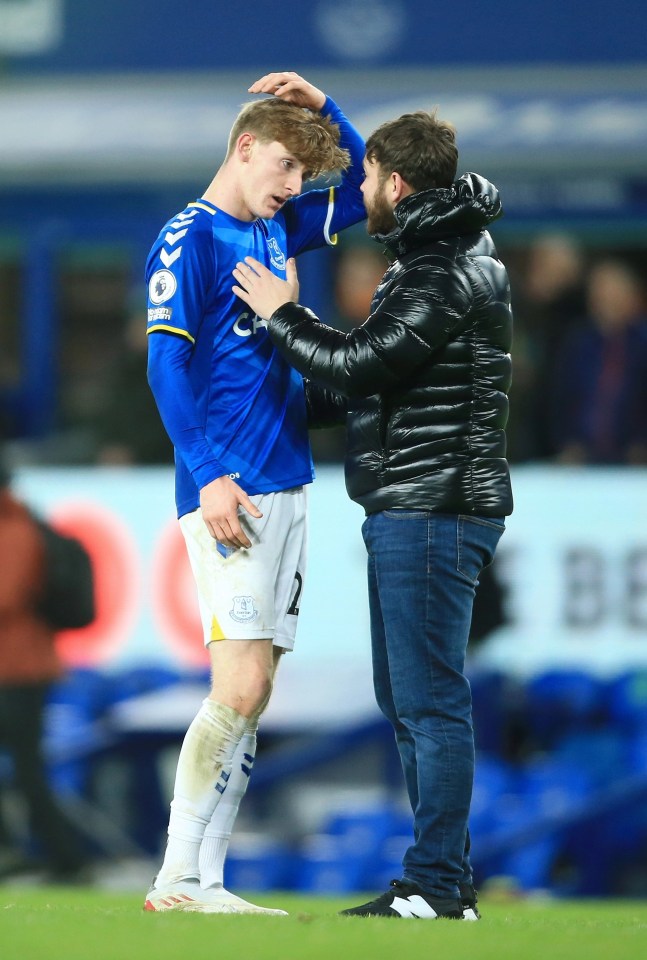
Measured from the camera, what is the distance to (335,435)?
9805mm

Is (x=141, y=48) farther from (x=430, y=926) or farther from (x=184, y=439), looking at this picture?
(x=430, y=926)

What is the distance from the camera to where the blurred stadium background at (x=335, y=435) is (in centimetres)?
948

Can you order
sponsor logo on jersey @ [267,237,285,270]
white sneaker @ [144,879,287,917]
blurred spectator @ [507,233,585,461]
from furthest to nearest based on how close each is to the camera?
blurred spectator @ [507,233,585,461] → sponsor logo on jersey @ [267,237,285,270] → white sneaker @ [144,879,287,917]

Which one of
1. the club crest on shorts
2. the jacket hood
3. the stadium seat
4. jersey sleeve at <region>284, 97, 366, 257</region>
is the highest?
jersey sleeve at <region>284, 97, 366, 257</region>

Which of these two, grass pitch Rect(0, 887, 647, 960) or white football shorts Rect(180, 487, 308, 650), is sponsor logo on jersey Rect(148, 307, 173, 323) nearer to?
white football shorts Rect(180, 487, 308, 650)

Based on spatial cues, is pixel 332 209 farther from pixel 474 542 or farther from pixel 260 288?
pixel 474 542

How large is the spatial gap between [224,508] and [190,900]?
98 cm

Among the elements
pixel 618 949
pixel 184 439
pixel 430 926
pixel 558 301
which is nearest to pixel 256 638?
pixel 184 439

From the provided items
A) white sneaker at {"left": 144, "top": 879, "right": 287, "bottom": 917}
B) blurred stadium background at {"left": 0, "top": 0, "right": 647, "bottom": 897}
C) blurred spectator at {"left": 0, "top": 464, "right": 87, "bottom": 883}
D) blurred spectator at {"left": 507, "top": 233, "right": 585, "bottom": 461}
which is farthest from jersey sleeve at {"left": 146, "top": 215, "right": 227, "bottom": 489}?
blurred spectator at {"left": 0, "top": 464, "right": 87, "bottom": 883}

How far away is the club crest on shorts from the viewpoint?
4.45 meters

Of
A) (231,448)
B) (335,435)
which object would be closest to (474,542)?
(231,448)

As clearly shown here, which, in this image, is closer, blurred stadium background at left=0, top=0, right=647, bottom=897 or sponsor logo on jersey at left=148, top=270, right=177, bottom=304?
sponsor logo on jersey at left=148, top=270, right=177, bottom=304

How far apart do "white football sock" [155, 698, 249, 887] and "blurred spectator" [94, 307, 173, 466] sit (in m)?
5.35

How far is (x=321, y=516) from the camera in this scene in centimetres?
1004
